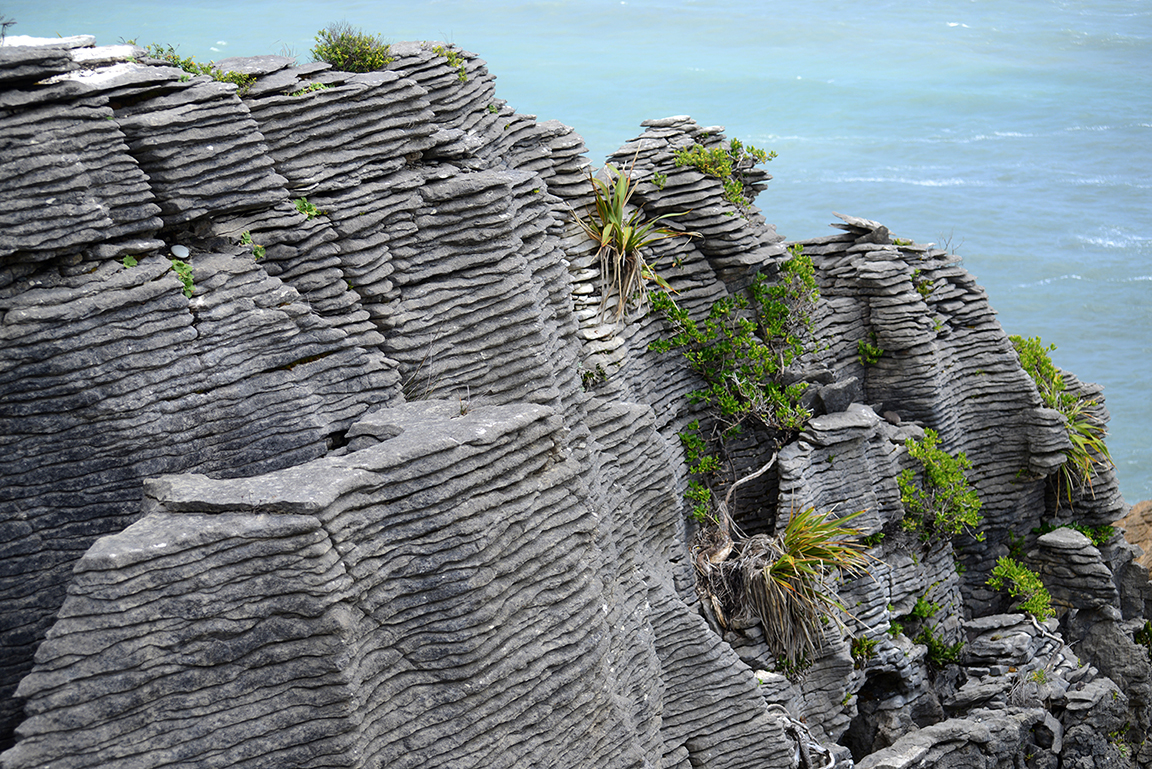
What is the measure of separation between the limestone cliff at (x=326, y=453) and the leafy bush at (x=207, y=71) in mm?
189

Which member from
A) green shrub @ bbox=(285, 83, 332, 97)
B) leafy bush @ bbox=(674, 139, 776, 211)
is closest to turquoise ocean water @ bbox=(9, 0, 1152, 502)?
leafy bush @ bbox=(674, 139, 776, 211)

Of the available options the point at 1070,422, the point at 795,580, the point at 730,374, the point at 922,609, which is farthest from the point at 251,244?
the point at 1070,422

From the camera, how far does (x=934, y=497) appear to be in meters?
18.8

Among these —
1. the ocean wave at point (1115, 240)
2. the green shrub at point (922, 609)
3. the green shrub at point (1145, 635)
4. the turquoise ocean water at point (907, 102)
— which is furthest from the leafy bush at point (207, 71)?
the ocean wave at point (1115, 240)

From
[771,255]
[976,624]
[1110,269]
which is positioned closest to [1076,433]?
[976,624]

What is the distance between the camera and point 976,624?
63.1 feet

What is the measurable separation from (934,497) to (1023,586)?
10.7 ft

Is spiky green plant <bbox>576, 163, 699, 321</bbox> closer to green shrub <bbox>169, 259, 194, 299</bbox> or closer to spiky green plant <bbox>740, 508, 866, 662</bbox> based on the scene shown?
spiky green plant <bbox>740, 508, 866, 662</bbox>

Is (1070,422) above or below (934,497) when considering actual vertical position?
above

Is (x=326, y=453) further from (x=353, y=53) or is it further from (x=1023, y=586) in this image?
(x=1023, y=586)

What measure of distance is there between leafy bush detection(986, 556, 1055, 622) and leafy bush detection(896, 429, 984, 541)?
2.03 metres

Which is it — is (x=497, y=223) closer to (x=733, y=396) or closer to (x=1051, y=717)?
(x=733, y=396)

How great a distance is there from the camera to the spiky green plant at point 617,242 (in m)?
16.1

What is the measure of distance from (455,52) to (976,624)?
1457 cm
